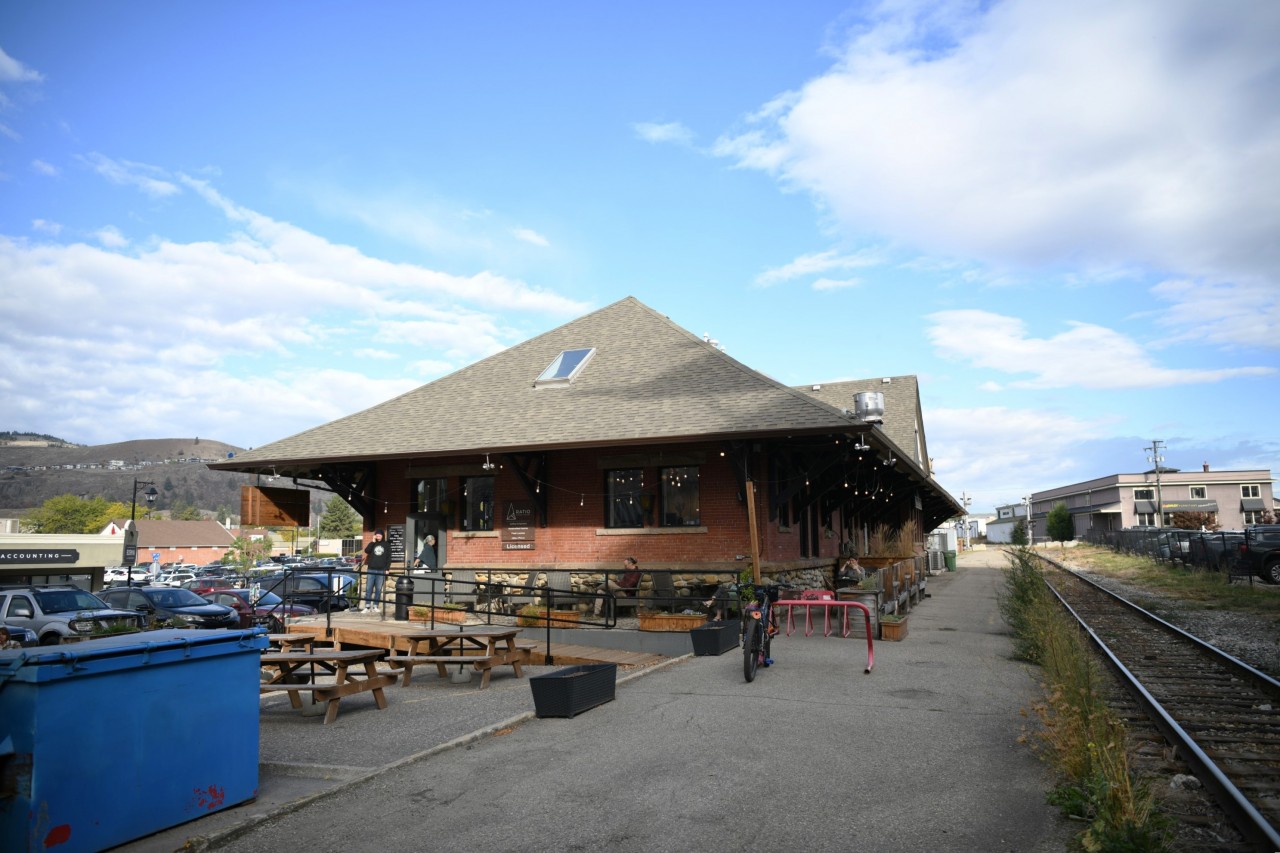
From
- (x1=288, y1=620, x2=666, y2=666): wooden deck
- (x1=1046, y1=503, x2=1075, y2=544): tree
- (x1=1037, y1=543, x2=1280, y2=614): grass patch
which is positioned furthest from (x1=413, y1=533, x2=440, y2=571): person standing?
(x1=1046, y1=503, x2=1075, y2=544): tree

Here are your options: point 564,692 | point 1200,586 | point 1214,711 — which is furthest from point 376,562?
point 1200,586

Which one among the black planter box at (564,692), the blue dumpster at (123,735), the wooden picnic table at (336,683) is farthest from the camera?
the wooden picnic table at (336,683)

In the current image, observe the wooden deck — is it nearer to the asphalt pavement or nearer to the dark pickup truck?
the asphalt pavement

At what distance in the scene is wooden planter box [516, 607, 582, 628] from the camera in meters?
15.6

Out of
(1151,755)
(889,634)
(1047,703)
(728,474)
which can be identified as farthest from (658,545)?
(1151,755)

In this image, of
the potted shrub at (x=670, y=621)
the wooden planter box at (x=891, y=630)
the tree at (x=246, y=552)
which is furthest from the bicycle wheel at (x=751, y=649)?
the tree at (x=246, y=552)

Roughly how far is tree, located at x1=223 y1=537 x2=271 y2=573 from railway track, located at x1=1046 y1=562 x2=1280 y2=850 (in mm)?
90984

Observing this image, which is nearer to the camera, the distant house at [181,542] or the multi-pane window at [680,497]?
the multi-pane window at [680,497]

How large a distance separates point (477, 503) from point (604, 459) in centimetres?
359

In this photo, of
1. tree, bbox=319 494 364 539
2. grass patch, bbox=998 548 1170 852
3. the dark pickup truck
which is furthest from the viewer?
tree, bbox=319 494 364 539

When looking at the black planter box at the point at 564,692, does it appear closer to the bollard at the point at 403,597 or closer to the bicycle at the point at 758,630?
the bicycle at the point at 758,630

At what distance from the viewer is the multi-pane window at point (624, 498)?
18031 mm

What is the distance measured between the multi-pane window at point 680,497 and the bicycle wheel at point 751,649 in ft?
22.8

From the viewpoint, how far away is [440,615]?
1783cm
